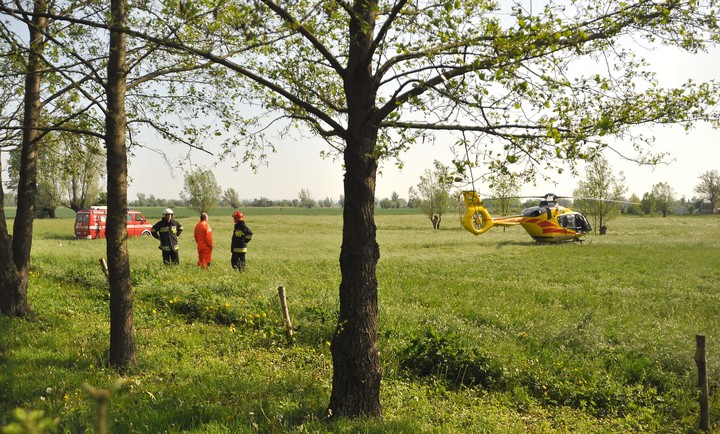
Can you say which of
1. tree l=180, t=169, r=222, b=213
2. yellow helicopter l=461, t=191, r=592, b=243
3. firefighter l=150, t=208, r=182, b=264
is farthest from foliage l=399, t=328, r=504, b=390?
tree l=180, t=169, r=222, b=213

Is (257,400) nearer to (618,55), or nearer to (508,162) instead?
(508,162)

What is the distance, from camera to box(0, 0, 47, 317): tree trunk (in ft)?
32.5

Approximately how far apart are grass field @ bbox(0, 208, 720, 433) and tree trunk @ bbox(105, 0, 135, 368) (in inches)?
18.8

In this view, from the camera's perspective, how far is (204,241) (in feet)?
53.5

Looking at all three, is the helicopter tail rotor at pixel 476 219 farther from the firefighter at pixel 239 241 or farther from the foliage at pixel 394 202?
the foliage at pixel 394 202

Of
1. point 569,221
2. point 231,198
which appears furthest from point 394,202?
point 569,221

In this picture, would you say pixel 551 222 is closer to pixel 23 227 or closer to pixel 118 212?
pixel 23 227

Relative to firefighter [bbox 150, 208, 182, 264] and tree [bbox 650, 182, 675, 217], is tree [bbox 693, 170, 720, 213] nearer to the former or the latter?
tree [bbox 650, 182, 675, 217]

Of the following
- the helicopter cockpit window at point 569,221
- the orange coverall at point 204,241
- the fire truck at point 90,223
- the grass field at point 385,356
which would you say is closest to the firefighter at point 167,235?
the orange coverall at point 204,241

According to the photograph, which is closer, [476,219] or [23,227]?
[23,227]

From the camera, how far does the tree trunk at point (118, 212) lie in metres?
7.38

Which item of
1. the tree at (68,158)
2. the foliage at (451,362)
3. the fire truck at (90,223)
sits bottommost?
the foliage at (451,362)

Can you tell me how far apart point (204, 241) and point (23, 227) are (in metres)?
6.17

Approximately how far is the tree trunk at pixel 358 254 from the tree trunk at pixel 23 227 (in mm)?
7161
